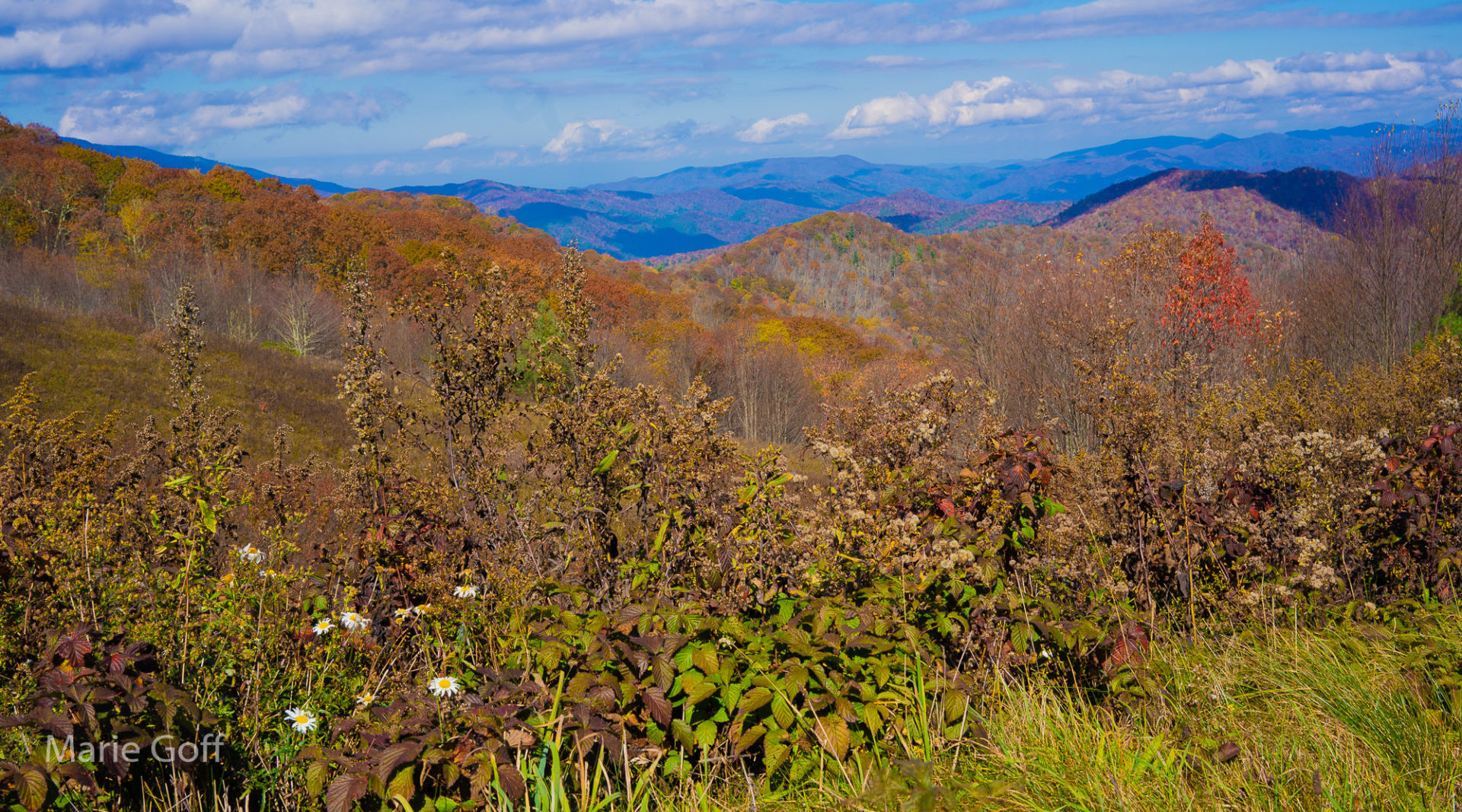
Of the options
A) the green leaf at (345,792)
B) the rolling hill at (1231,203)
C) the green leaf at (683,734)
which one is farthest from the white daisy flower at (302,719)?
the rolling hill at (1231,203)

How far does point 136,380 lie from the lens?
17875 mm

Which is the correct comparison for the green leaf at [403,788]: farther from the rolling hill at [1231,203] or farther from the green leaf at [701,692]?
the rolling hill at [1231,203]

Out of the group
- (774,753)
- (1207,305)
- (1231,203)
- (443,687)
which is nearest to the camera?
(774,753)

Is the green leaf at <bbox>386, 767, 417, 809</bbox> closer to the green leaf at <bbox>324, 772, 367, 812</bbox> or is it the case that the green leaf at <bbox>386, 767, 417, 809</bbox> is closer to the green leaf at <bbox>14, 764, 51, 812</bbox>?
the green leaf at <bbox>324, 772, 367, 812</bbox>

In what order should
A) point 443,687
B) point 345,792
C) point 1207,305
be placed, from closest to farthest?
point 345,792, point 443,687, point 1207,305

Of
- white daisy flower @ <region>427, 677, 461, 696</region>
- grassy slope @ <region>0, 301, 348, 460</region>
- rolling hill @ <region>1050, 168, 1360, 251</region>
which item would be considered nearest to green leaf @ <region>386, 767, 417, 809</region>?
white daisy flower @ <region>427, 677, 461, 696</region>

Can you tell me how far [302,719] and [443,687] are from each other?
0.67 metres

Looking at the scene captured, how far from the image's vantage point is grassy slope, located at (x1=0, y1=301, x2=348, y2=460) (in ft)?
53.6

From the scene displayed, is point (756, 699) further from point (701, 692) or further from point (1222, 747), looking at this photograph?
point (1222, 747)

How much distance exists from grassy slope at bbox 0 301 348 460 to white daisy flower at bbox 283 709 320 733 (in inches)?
590

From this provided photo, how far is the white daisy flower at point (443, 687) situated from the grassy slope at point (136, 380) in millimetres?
15465

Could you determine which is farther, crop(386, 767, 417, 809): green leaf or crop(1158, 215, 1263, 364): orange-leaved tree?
crop(1158, 215, 1263, 364): orange-leaved tree

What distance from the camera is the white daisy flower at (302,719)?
2.57 m

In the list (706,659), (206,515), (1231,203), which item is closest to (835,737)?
(706,659)
